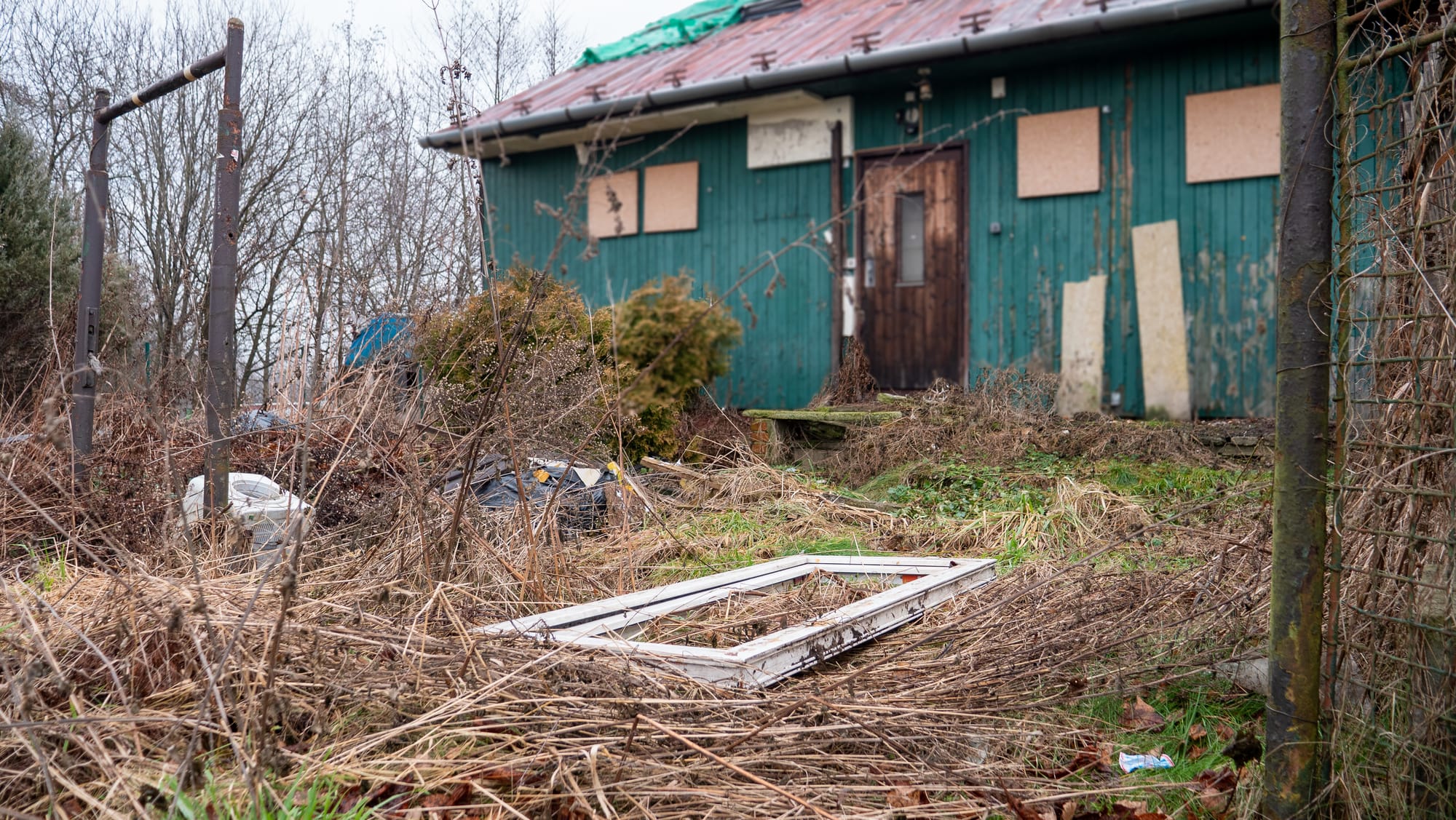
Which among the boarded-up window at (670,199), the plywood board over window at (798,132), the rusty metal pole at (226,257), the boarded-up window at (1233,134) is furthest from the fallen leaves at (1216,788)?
the boarded-up window at (670,199)

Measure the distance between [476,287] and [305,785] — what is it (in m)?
2.20

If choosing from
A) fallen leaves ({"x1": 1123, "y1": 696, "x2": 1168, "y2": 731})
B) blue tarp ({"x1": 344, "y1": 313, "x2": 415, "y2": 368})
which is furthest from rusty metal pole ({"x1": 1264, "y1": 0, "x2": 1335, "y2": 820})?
blue tarp ({"x1": 344, "y1": 313, "x2": 415, "y2": 368})

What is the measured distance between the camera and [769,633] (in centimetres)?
317

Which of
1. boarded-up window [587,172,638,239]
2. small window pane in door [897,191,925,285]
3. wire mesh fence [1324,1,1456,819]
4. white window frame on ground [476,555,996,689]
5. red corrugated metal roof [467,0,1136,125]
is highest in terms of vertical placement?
red corrugated metal roof [467,0,1136,125]

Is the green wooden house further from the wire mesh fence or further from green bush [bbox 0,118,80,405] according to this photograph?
the wire mesh fence

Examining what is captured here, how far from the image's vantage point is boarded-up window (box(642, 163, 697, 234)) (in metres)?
10.6

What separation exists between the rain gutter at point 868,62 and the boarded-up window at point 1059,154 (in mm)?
860

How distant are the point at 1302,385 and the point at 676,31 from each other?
10976 mm

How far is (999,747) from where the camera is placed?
2.44 m

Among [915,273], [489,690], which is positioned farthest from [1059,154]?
[489,690]

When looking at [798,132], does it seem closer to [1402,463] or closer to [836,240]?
[836,240]

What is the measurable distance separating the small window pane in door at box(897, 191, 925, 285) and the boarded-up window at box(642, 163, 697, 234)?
2.27m

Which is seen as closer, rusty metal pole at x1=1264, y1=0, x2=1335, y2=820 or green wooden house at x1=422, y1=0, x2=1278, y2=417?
rusty metal pole at x1=1264, y1=0, x2=1335, y2=820

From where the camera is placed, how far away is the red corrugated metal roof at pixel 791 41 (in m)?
8.53
